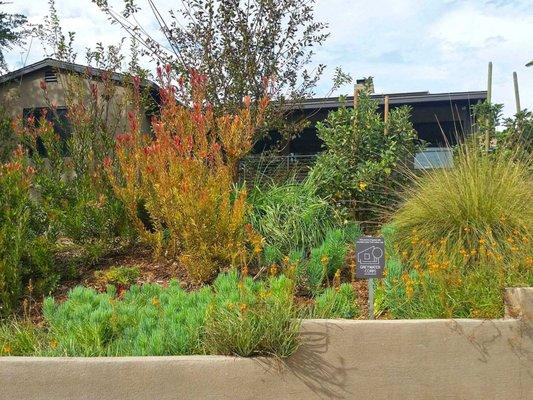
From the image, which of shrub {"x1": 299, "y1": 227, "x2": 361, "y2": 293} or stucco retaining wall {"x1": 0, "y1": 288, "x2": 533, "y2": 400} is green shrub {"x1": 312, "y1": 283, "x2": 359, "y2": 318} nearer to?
shrub {"x1": 299, "y1": 227, "x2": 361, "y2": 293}

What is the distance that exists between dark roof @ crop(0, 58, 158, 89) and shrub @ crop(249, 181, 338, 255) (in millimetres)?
4069

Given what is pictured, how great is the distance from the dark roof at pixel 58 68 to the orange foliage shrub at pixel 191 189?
3.94 m

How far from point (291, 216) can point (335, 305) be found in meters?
1.94

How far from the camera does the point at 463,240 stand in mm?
6039

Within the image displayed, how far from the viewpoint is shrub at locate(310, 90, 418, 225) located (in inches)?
320

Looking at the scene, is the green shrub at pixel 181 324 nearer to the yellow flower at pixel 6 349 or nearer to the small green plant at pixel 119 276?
the yellow flower at pixel 6 349

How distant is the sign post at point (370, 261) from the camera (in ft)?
16.2

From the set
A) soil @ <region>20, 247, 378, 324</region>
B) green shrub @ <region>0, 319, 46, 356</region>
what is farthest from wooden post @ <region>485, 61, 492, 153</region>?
green shrub @ <region>0, 319, 46, 356</region>

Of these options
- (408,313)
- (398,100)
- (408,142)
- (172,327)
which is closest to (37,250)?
(172,327)

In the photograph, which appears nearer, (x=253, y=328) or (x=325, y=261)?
(x=253, y=328)

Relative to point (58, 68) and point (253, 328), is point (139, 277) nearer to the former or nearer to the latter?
point (253, 328)

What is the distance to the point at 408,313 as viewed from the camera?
17.1 feet

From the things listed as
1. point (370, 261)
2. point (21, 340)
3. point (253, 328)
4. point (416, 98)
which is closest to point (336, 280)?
point (370, 261)

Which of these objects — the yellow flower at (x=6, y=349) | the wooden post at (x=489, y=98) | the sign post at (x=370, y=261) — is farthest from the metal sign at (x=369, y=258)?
the wooden post at (x=489, y=98)
